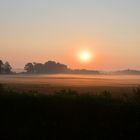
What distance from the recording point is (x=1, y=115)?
13.7 m

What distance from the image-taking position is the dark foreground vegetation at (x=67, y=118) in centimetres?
1329

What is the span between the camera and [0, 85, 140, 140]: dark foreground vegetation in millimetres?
13289

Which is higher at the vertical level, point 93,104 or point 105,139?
point 93,104

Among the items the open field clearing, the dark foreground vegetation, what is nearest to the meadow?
the dark foreground vegetation

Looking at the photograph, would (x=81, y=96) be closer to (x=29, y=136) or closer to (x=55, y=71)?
(x=29, y=136)

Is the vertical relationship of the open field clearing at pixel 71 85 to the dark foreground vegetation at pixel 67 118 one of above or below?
above

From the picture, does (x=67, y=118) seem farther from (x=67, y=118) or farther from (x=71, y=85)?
(x=71, y=85)

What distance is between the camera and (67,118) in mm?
13445

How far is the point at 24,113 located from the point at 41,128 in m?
0.66

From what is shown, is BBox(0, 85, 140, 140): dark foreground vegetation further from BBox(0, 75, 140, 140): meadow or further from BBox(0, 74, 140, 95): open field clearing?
BBox(0, 74, 140, 95): open field clearing

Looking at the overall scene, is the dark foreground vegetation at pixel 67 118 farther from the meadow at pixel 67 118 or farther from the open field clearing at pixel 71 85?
the open field clearing at pixel 71 85

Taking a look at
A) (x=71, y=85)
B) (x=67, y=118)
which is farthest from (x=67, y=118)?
(x=71, y=85)

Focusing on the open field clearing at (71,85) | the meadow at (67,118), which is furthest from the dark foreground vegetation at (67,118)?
the open field clearing at (71,85)

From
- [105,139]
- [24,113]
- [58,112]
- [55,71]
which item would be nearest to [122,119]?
[105,139]
